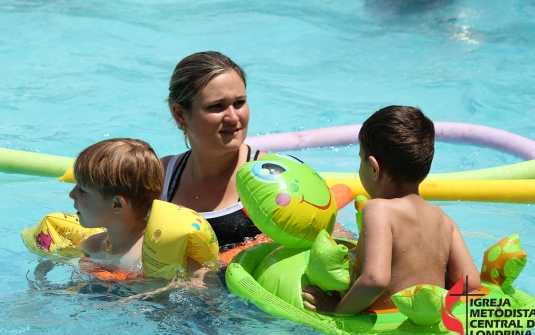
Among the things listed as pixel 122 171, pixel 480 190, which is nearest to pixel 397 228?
pixel 122 171

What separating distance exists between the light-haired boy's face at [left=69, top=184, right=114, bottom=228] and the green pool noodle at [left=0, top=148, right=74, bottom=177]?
78.0 inches

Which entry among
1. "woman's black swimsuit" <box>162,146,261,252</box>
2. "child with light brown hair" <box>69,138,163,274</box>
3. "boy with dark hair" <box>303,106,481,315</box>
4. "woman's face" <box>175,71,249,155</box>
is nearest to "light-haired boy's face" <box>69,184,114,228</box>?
"child with light brown hair" <box>69,138,163,274</box>

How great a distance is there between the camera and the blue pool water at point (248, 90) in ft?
11.7

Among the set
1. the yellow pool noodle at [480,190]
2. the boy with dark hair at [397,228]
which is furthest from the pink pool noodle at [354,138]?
the boy with dark hair at [397,228]

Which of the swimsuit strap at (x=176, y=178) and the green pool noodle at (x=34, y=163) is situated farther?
the green pool noodle at (x=34, y=163)

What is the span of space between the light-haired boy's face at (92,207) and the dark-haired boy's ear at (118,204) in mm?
20

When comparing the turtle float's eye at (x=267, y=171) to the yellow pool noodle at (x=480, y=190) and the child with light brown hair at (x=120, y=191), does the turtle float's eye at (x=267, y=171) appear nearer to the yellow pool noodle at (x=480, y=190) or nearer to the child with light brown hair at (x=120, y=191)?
the child with light brown hair at (x=120, y=191)

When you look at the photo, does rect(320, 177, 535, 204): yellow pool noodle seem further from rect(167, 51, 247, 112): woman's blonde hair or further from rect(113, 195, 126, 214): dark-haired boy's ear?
rect(113, 195, 126, 214): dark-haired boy's ear

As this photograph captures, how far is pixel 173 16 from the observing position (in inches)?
456

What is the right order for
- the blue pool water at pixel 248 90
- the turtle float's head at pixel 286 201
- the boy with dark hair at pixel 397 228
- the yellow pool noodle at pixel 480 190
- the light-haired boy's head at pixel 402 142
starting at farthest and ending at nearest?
1. the yellow pool noodle at pixel 480 190
2. the blue pool water at pixel 248 90
3. the turtle float's head at pixel 286 201
4. the light-haired boy's head at pixel 402 142
5. the boy with dark hair at pixel 397 228

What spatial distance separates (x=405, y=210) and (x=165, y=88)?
622 cm

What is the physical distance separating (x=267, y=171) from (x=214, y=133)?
0.63m

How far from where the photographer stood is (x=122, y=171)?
11.8 feet

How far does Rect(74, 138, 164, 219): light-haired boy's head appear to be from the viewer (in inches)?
142
